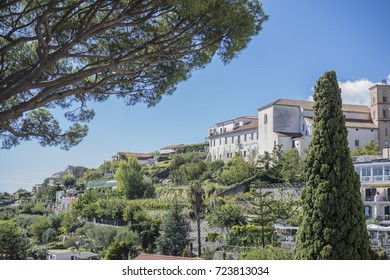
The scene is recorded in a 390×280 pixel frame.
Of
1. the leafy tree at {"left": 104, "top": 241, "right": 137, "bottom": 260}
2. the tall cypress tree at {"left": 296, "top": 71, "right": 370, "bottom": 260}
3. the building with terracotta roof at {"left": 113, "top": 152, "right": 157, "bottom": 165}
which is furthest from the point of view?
the building with terracotta roof at {"left": 113, "top": 152, "right": 157, "bottom": 165}

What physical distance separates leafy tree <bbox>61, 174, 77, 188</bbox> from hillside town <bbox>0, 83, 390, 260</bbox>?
0.22ft

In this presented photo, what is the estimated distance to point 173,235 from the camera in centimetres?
1505

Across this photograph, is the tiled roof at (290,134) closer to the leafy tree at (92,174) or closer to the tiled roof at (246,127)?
the tiled roof at (246,127)


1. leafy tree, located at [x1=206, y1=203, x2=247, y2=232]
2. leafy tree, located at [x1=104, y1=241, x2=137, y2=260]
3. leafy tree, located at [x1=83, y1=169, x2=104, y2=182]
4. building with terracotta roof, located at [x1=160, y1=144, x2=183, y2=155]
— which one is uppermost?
building with terracotta roof, located at [x1=160, y1=144, x2=183, y2=155]

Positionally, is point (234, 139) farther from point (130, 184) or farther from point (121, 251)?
point (121, 251)

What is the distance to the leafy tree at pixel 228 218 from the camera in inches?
587

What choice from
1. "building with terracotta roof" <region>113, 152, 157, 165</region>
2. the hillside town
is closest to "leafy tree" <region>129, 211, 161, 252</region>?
the hillside town

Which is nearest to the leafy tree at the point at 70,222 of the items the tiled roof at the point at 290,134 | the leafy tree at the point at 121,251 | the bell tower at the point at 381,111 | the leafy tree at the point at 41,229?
the leafy tree at the point at 41,229

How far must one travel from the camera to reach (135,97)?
7.18 m

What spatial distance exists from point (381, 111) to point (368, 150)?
171 centimetres

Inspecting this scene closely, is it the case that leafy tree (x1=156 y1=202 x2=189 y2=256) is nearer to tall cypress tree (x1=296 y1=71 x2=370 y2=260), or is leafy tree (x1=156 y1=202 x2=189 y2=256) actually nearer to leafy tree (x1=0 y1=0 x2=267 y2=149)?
leafy tree (x1=0 y1=0 x2=267 y2=149)

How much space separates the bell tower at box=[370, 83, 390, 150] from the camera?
48.7ft
